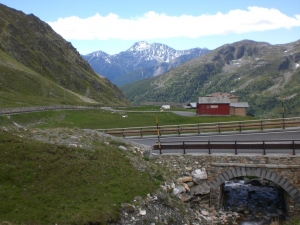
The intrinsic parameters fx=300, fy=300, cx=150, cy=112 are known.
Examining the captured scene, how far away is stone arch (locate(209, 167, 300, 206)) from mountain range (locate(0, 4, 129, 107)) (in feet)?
259

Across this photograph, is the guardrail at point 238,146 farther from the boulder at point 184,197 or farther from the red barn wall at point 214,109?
the red barn wall at point 214,109

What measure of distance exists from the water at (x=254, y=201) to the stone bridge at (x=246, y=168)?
189cm

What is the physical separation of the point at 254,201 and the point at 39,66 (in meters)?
127

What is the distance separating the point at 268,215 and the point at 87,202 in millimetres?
16061

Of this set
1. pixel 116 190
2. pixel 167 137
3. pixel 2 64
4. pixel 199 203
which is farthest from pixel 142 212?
pixel 2 64

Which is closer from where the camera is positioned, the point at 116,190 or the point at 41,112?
the point at 116,190

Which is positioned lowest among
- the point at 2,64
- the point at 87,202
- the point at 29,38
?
the point at 87,202

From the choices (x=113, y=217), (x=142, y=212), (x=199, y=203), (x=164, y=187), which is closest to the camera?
(x=113, y=217)

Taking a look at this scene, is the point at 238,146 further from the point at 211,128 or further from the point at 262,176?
the point at 211,128

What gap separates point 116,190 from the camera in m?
20.5

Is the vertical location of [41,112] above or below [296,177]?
above

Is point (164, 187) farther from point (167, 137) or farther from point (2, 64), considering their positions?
point (2, 64)

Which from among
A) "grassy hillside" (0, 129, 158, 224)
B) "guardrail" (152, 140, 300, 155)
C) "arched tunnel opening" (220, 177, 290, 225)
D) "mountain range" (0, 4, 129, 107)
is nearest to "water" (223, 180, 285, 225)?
"arched tunnel opening" (220, 177, 290, 225)

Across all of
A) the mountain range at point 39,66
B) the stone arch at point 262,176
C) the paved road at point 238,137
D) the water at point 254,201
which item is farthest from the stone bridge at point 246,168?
the mountain range at point 39,66
